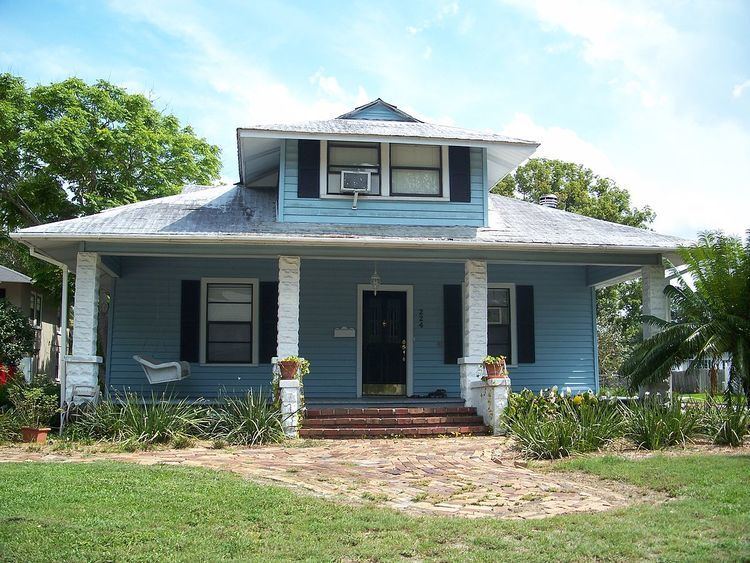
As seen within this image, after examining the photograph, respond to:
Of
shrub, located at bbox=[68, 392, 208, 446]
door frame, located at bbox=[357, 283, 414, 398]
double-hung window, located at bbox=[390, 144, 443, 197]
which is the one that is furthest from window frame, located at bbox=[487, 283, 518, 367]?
shrub, located at bbox=[68, 392, 208, 446]

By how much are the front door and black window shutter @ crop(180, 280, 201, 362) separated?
307cm

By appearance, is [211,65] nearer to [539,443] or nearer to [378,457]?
[378,457]

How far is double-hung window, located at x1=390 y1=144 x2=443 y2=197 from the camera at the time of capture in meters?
13.5

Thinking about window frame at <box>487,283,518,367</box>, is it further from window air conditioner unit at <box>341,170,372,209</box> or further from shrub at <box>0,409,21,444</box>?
shrub at <box>0,409,21,444</box>

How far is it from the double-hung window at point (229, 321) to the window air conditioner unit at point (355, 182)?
8.91ft

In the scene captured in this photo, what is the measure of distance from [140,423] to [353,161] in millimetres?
5712

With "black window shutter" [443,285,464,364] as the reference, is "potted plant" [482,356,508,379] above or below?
below

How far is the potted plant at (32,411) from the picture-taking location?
10594 millimetres

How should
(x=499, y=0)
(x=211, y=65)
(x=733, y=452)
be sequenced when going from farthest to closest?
(x=211, y=65), (x=499, y=0), (x=733, y=452)

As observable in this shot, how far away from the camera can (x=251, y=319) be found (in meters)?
14.3

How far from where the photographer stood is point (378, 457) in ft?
31.2

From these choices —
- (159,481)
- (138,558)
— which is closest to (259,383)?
(159,481)

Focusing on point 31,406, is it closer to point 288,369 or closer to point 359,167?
point 288,369

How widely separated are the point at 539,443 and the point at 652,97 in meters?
6.89
